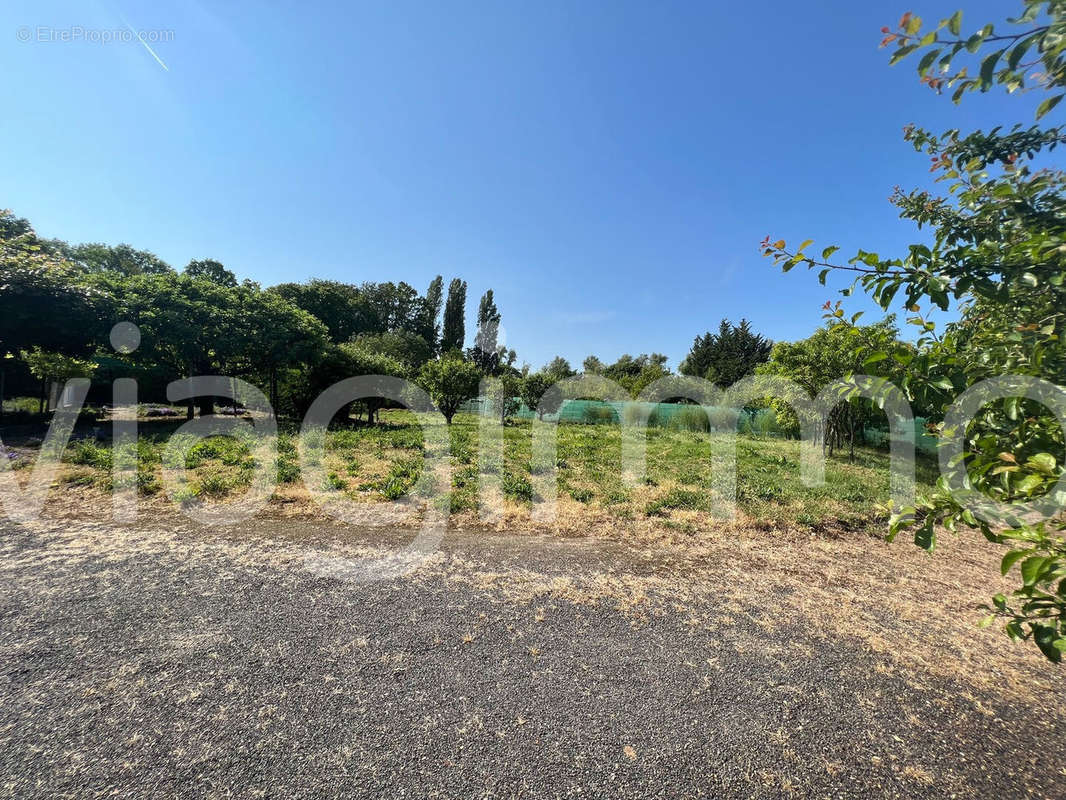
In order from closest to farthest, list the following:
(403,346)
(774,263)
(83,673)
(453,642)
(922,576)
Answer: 1. (774,263)
2. (83,673)
3. (453,642)
4. (922,576)
5. (403,346)

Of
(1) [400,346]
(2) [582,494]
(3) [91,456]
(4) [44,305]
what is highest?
(1) [400,346]

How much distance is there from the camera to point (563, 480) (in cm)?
727

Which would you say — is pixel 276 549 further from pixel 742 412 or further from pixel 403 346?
pixel 403 346

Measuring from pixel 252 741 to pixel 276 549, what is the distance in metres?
2.51

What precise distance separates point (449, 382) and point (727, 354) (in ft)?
114

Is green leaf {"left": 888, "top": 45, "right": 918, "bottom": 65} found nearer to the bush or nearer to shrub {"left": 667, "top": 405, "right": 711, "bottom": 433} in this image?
the bush

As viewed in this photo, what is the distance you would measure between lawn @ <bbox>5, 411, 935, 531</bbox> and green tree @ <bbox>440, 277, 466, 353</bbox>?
104 feet

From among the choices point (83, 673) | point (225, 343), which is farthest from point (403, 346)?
point (83, 673)

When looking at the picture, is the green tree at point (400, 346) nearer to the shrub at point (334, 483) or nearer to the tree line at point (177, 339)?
the tree line at point (177, 339)

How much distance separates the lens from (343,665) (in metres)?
2.46

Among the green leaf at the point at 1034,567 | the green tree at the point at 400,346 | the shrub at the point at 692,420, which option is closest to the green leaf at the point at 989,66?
the green leaf at the point at 1034,567

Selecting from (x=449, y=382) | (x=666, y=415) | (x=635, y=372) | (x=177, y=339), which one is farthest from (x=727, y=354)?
(x=177, y=339)

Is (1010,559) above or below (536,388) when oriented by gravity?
below

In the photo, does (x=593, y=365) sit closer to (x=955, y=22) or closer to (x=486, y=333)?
(x=486, y=333)
